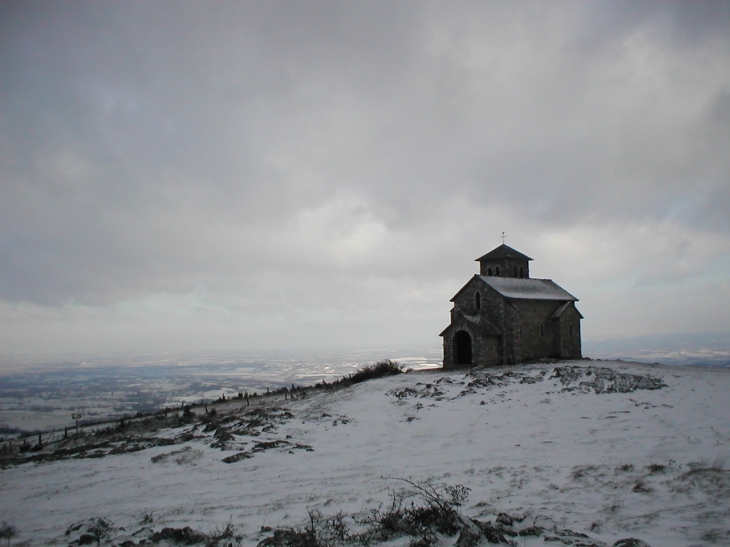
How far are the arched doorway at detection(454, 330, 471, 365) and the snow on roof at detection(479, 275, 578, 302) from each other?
14.5 feet

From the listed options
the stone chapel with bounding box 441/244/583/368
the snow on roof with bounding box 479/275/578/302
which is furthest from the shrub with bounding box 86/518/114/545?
the snow on roof with bounding box 479/275/578/302

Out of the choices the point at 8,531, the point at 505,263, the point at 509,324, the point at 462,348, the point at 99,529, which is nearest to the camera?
the point at 99,529

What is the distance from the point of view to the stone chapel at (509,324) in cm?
2998

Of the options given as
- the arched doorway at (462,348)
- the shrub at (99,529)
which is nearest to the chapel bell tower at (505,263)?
the arched doorway at (462,348)

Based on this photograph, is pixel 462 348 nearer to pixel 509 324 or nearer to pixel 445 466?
pixel 509 324

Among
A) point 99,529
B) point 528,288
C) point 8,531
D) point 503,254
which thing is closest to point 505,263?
point 503,254

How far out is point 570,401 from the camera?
1739 cm

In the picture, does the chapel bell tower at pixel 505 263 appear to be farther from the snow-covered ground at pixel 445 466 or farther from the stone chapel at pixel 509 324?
the snow-covered ground at pixel 445 466

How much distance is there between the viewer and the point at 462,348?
108 ft

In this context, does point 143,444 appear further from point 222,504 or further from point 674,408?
point 674,408

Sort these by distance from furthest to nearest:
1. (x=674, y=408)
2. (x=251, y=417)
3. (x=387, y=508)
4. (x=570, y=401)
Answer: (x=251, y=417) → (x=570, y=401) → (x=674, y=408) → (x=387, y=508)

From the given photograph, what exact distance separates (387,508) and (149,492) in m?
6.24

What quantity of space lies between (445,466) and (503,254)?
3165 centimetres

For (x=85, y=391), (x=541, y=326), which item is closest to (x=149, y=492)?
(x=541, y=326)
